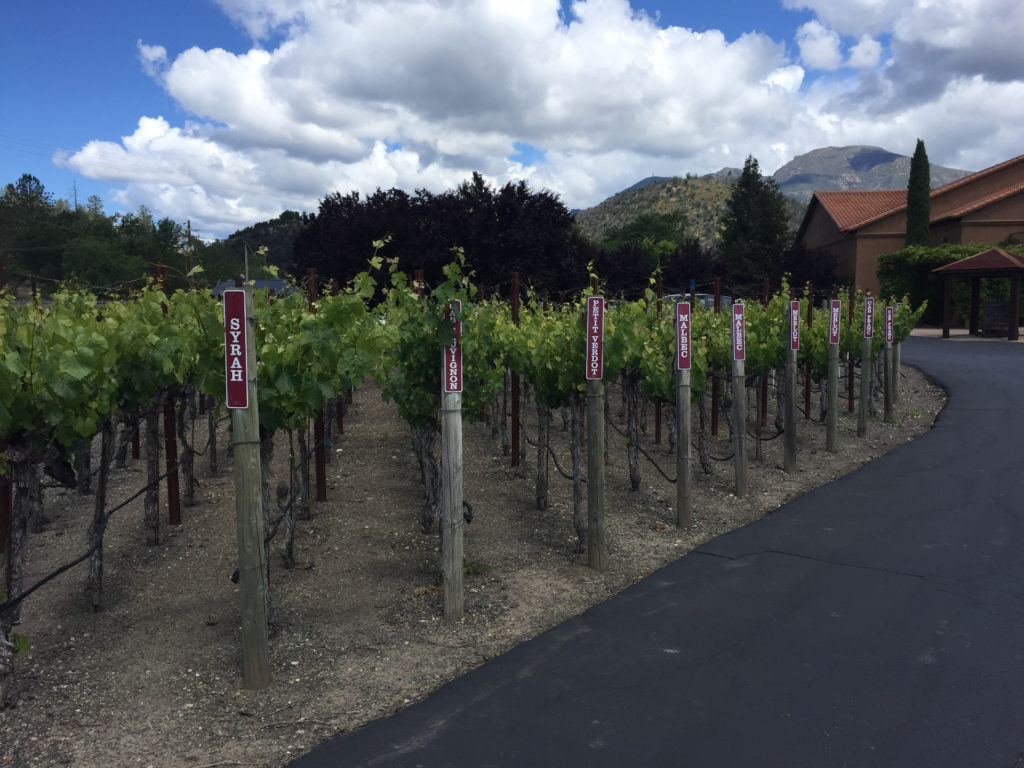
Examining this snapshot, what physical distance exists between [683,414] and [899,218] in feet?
143

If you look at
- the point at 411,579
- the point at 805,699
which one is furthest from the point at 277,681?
the point at 805,699

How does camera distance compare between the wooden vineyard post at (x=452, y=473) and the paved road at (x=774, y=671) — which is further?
the wooden vineyard post at (x=452, y=473)

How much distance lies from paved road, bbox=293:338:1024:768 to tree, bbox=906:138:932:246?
130 ft

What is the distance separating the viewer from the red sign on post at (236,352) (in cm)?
426

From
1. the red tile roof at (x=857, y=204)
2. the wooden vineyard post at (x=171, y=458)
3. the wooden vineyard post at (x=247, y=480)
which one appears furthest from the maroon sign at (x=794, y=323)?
the red tile roof at (x=857, y=204)

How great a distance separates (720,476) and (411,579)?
5120mm

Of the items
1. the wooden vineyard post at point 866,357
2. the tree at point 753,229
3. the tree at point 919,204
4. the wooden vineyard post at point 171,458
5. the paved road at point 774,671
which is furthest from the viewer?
the tree at point 753,229

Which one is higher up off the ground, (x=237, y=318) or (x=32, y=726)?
(x=237, y=318)

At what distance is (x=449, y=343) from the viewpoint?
555cm

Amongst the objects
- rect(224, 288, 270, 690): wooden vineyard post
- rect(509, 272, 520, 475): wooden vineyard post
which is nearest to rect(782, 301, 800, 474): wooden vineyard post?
rect(509, 272, 520, 475): wooden vineyard post

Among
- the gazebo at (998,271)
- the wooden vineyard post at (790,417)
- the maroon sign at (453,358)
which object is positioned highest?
the gazebo at (998,271)

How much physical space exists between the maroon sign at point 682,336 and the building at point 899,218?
3590 cm

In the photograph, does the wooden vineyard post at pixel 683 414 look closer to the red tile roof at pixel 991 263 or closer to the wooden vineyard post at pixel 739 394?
the wooden vineyard post at pixel 739 394

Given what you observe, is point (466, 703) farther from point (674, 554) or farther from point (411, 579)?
point (674, 554)
